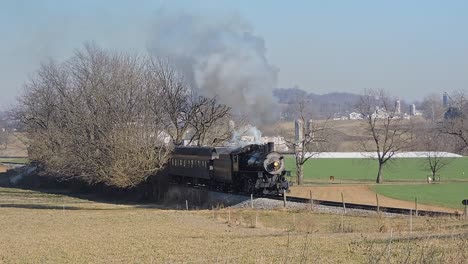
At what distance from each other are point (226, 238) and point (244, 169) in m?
17.5

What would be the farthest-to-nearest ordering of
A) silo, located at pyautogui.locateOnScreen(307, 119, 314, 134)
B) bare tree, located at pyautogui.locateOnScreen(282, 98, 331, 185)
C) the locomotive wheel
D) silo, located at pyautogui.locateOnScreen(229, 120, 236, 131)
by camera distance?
silo, located at pyautogui.locateOnScreen(307, 119, 314, 134)
bare tree, located at pyautogui.locateOnScreen(282, 98, 331, 185)
silo, located at pyautogui.locateOnScreen(229, 120, 236, 131)
the locomotive wheel

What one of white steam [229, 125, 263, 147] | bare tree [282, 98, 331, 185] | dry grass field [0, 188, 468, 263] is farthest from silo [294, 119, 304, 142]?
dry grass field [0, 188, 468, 263]

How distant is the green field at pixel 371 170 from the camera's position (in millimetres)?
96812

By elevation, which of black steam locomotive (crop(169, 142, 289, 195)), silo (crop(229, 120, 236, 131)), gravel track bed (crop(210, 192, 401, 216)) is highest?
silo (crop(229, 120, 236, 131))

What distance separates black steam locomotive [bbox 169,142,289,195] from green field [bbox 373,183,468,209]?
14.9 meters

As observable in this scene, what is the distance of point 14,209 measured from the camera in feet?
164

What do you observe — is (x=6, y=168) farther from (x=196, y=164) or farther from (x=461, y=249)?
(x=461, y=249)

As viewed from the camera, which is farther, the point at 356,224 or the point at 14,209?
the point at 14,209

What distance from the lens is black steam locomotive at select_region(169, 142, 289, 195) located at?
4234cm

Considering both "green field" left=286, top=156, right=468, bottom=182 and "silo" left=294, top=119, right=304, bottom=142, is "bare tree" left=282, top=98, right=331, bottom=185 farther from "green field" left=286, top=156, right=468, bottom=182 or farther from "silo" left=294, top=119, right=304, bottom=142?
"green field" left=286, top=156, right=468, bottom=182

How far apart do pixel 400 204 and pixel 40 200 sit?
102 ft

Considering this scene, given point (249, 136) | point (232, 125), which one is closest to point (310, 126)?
point (232, 125)

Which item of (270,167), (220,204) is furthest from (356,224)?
(220,204)

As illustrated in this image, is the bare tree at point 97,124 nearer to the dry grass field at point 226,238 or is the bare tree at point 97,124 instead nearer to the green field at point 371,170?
the dry grass field at point 226,238
